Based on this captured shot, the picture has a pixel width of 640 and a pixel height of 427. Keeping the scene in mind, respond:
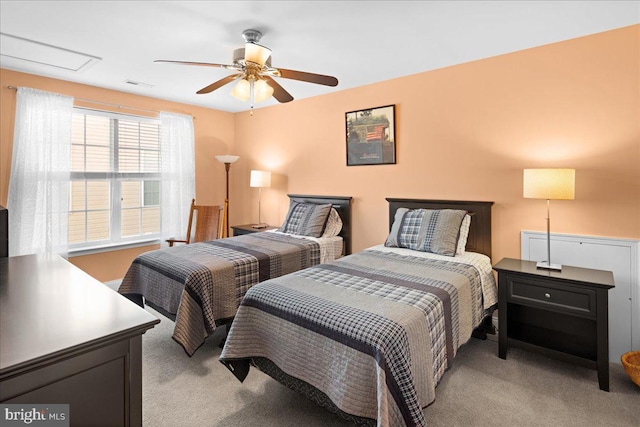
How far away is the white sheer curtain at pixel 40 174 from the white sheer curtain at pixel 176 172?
3.55 ft

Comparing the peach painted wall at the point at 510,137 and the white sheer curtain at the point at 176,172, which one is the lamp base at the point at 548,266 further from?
the white sheer curtain at the point at 176,172

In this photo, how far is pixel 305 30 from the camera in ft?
8.24

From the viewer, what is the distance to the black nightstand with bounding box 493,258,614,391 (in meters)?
2.14

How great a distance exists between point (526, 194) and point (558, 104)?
33.1 inches

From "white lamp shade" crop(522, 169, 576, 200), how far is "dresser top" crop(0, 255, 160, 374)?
8.41ft

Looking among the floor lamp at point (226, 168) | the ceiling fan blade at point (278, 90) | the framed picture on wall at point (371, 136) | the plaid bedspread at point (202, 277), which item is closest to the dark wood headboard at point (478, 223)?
the framed picture on wall at point (371, 136)

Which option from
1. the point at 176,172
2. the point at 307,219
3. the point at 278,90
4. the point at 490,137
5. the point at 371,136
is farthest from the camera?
the point at 176,172

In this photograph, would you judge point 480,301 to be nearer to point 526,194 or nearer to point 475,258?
point 475,258

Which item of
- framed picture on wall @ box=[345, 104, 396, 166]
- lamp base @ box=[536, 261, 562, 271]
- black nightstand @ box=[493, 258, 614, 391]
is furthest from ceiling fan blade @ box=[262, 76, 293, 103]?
lamp base @ box=[536, 261, 562, 271]

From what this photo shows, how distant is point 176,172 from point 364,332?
156 inches

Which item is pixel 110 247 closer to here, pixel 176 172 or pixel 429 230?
pixel 176 172

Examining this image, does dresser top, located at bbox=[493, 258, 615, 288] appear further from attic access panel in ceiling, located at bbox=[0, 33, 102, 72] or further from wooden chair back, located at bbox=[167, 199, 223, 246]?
attic access panel in ceiling, located at bbox=[0, 33, 102, 72]

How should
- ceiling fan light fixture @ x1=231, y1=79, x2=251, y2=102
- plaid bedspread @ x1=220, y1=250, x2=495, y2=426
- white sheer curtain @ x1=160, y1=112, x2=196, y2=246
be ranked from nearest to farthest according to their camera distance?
plaid bedspread @ x1=220, y1=250, x2=495, y2=426
ceiling fan light fixture @ x1=231, y1=79, x2=251, y2=102
white sheer curtain @ x1=160, y1=112, x2=196, y2=246

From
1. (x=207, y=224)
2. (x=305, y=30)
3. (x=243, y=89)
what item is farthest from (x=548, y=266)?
(x=207, y=224)
